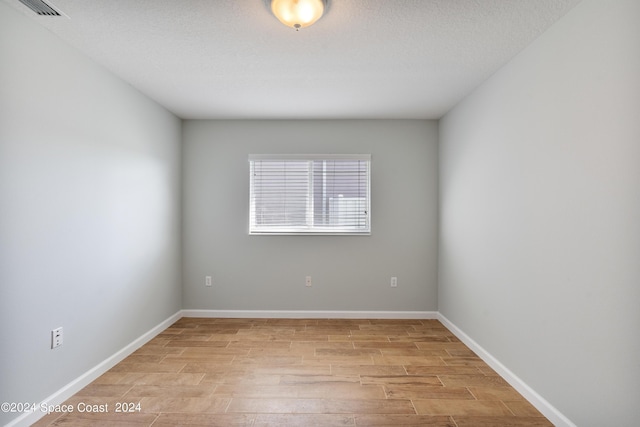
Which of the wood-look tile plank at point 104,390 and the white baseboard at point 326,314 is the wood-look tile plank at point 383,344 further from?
Result: the wood-look tile plank at point 104,390

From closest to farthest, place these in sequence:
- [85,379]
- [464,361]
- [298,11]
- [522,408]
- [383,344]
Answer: [298,11] < [522,408] < [85,379] < [464,361] < [383,344]

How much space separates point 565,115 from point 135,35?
2747mm

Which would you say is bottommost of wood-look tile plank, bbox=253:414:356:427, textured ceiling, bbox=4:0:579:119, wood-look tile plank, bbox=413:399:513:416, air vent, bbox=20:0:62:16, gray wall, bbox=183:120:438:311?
wood-look tile plank, bbox=253:414:356:427

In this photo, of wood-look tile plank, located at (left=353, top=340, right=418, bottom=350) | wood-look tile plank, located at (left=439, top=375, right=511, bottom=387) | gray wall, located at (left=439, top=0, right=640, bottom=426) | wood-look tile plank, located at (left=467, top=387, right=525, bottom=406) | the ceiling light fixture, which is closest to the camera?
gray wall, located at (left=439, top=0, right=640, bottom=426)

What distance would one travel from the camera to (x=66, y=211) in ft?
7.27

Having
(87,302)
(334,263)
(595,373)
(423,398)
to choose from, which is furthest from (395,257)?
(87,302)

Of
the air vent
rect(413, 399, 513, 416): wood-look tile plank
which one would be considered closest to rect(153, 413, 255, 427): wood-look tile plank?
rect(413, 399, 513, 416): wood-look tile plank

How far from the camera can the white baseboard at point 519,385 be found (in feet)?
6.29

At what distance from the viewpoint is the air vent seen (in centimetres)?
178

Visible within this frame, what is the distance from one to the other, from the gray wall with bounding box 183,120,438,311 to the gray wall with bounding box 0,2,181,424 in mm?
824

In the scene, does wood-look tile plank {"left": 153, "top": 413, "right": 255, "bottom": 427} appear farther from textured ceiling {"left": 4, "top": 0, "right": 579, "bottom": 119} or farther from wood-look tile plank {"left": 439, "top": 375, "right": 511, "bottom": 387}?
textured ceiling {"left": 4, "top": 0, "right": 579, "bottom": 119}

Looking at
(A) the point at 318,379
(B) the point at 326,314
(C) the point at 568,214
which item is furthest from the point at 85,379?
(C) the point at 568,214

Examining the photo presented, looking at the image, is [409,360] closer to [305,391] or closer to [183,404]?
[305,391]

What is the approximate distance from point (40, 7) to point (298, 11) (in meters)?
1.48
